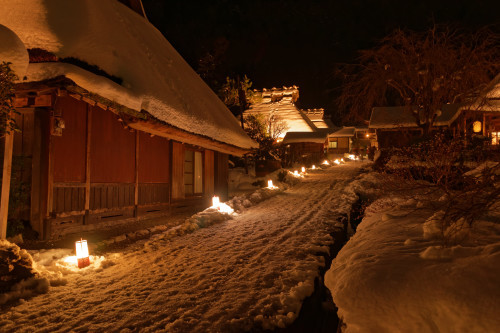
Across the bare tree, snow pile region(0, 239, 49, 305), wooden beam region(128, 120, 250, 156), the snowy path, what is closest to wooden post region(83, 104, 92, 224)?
wooden beam region(128, 120, 250, 156)

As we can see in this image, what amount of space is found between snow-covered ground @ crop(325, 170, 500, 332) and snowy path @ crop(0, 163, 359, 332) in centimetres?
91

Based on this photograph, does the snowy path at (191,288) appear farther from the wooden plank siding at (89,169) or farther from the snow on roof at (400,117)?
the snow on roof at (400,117)

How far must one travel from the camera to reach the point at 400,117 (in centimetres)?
2445

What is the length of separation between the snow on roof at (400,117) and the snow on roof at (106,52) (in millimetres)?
17245

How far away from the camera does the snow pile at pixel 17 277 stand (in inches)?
150

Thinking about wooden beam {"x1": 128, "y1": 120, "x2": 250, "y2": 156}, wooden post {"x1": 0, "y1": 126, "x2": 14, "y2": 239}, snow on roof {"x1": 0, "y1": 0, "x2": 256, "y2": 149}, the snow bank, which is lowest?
the snow bank

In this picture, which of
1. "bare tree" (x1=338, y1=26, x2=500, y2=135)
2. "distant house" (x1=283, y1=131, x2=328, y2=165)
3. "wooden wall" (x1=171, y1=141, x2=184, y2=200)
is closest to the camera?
"wooden wall" (x1=171, y1=141, x2=184, y2=200)

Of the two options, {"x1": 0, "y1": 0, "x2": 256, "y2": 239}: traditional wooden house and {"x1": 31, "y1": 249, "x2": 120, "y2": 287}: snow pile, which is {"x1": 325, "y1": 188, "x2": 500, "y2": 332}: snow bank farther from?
{"x1": 0, "y1": 0, "x2": 256, "y2": 239}: traditional wooden house

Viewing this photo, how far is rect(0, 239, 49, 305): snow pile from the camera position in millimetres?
3801

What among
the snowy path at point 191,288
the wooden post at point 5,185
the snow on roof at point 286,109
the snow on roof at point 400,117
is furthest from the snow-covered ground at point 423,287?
the snow on roof at point 286,109

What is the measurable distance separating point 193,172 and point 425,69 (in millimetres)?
11129

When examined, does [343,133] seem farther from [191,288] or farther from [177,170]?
[191,288]

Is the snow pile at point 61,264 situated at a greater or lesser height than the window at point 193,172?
lesser

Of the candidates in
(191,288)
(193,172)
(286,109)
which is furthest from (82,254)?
(286,109)
